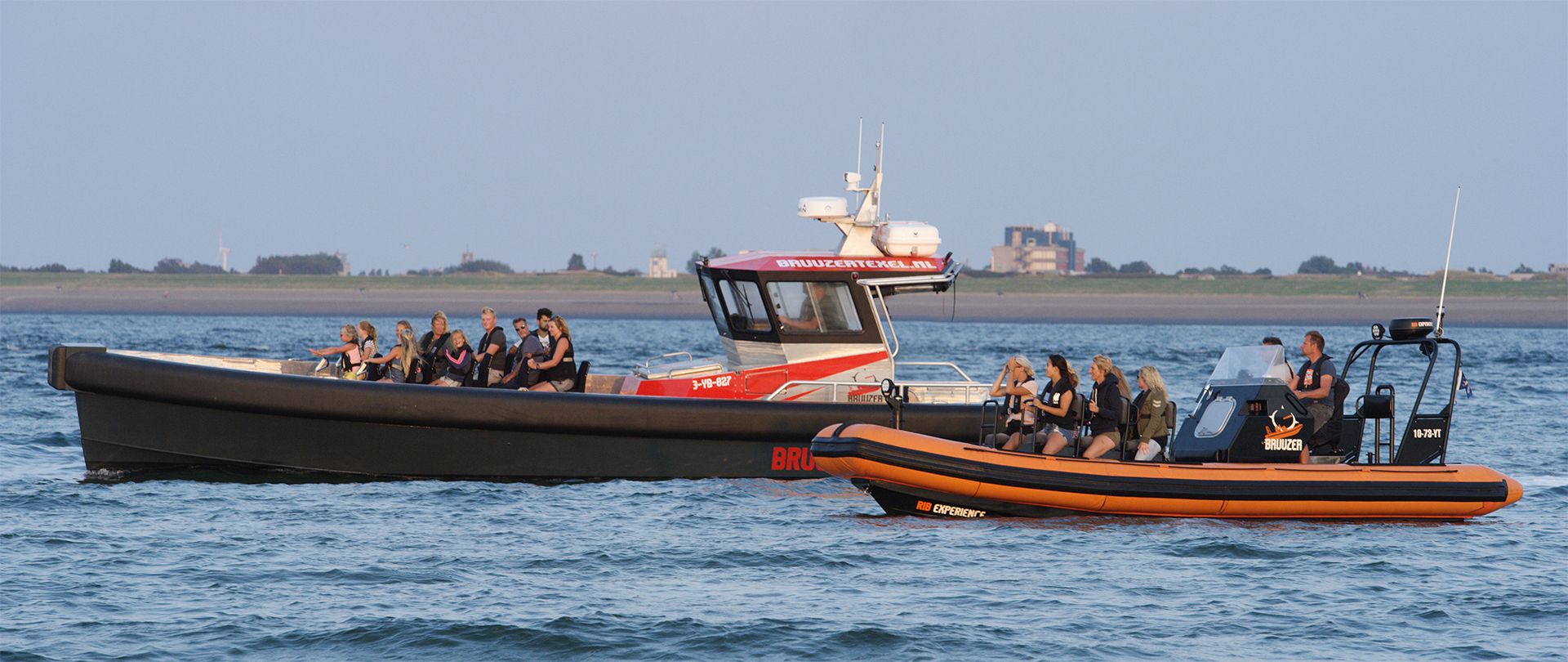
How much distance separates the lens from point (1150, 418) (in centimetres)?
1037

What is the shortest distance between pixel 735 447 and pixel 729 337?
1520mm

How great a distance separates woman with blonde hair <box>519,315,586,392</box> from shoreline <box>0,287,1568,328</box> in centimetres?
5218

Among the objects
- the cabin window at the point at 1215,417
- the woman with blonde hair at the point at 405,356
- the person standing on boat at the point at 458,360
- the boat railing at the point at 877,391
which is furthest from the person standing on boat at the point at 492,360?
the cabin window at the point at 1215,417

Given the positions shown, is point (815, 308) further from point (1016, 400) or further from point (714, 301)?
point (1016, 400)

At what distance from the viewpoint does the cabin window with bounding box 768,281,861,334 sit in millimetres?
12469

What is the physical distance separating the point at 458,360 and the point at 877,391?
3308mm

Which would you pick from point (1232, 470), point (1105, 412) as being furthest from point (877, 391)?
point (1232, 470)

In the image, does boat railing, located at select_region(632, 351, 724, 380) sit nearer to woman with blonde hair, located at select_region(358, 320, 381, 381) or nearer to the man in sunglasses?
the man in sunglasses

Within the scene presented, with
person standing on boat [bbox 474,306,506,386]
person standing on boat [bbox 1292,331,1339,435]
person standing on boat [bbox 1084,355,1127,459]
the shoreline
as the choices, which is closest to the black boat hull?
person standing on boat [bbox 474,306,506,386]

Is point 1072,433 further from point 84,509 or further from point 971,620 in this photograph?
point 84,509

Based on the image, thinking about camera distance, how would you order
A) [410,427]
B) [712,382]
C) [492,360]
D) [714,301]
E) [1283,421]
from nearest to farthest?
[1283,421], [410,427], [492,360], [712,382], [714,301]

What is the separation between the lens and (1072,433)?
422 inches

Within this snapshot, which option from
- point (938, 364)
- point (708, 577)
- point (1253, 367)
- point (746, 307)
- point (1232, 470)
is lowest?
point (708, 577)

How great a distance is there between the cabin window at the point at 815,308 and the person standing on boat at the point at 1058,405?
246 centimetres
